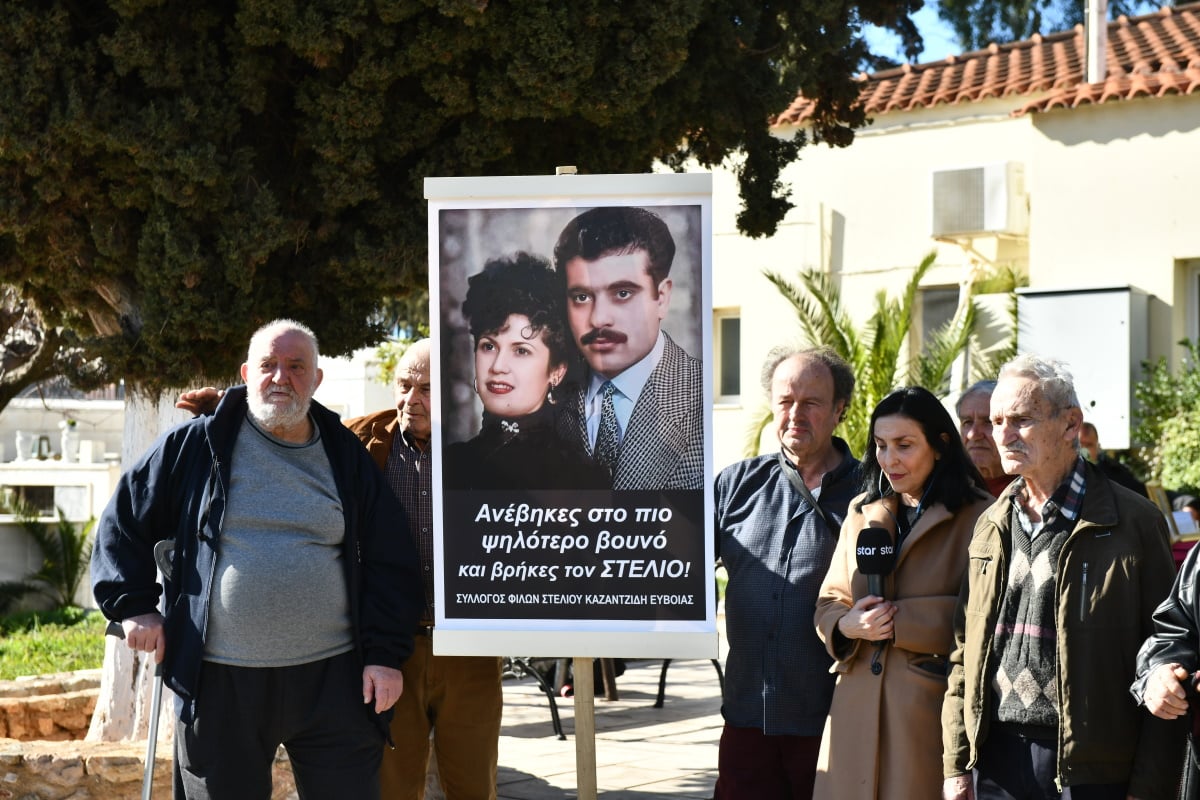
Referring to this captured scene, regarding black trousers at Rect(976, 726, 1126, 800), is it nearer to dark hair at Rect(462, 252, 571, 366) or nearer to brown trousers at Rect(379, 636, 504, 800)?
dark hair at Rect(462, 252, 571, 366)

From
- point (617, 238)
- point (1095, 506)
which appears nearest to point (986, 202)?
point (617, 238)

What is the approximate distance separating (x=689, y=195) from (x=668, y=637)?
4.50 ft

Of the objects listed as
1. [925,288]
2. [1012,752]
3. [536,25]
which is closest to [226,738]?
[1012,752]

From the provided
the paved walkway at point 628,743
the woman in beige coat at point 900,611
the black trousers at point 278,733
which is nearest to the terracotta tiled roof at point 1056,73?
the paved walkway at point 628,743

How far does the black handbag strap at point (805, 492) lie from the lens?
4.72 m

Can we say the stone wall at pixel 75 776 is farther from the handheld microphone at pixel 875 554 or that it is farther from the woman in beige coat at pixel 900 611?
the handheld microphone at pixel 875 554

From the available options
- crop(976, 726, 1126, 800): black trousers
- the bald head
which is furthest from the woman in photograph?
crop(976, 726, 1126, 800): black trousers

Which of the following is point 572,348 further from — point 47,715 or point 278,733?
point 47,715

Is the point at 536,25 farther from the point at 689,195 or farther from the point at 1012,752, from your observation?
the point at 1012,752

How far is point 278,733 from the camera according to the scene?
4551 millimetres

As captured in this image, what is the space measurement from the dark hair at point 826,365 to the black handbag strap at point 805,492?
0.91ft

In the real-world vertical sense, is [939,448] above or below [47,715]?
above

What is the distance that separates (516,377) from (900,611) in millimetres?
1387

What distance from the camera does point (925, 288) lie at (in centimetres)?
1775
